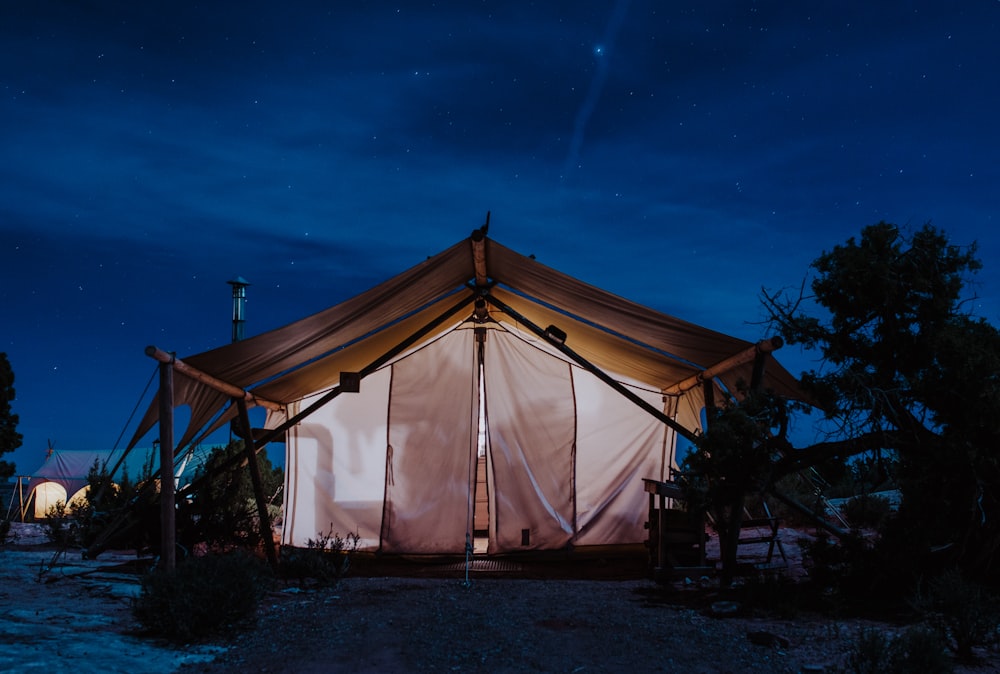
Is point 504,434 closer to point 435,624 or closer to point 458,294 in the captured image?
point 458,294

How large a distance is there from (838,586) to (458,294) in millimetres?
4653

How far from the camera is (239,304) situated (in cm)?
1270

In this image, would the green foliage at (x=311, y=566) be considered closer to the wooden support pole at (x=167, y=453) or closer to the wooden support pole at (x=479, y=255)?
the wooden support pole at (x=167, y=453)

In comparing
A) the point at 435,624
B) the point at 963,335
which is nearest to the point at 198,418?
the point at 435,624

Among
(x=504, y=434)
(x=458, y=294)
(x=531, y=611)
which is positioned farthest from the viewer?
(x=504, y=434)

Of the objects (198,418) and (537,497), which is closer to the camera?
(198,418)

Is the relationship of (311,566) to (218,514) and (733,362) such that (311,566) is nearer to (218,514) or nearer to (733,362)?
(218,514)

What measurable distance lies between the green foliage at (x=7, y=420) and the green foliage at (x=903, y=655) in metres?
16.9

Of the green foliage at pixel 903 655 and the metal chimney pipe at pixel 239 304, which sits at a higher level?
the metal chimney pipe at pixel 239 304

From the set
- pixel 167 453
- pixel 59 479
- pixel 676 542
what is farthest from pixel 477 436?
pixel 59 479

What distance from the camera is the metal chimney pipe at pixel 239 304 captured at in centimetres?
1263

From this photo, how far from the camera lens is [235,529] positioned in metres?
9.27

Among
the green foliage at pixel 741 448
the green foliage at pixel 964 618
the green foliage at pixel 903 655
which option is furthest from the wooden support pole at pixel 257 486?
the green foliage at pixel 964 618

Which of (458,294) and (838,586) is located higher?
(458,294)
